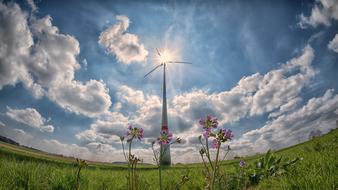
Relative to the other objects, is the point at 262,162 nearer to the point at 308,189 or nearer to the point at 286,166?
the point at 286,166

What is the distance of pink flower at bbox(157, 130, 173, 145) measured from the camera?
11.0 feet

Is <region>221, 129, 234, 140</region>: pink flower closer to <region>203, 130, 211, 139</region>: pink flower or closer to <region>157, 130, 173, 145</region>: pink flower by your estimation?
<region>203, 130, 211, 139</region>: pink flower

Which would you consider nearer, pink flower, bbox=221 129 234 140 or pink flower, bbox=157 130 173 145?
pink flower, bbox=221 129 234 140

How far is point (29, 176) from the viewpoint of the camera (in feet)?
12.8

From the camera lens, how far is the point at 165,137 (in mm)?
3402

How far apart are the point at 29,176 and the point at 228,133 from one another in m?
3.27

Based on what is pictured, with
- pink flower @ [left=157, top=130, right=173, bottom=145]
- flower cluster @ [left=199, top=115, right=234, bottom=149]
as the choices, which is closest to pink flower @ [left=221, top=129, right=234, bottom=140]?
flower cluster @ [left=199, top=115, right=234, bottom=149]

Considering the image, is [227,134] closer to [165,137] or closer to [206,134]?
[206,134]

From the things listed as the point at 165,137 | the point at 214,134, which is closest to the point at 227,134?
the point at 214,134

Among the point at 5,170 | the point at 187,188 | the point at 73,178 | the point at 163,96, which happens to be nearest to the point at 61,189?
the point at 73,178

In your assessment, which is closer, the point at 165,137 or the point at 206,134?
the point at 206,134

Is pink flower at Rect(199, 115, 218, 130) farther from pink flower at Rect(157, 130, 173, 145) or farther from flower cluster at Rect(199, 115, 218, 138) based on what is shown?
pink flower at Rect(157, 130, 173, 145)

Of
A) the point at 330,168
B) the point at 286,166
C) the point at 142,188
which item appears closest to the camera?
the point at 330,168

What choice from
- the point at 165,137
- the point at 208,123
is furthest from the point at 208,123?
the point at 165,137
